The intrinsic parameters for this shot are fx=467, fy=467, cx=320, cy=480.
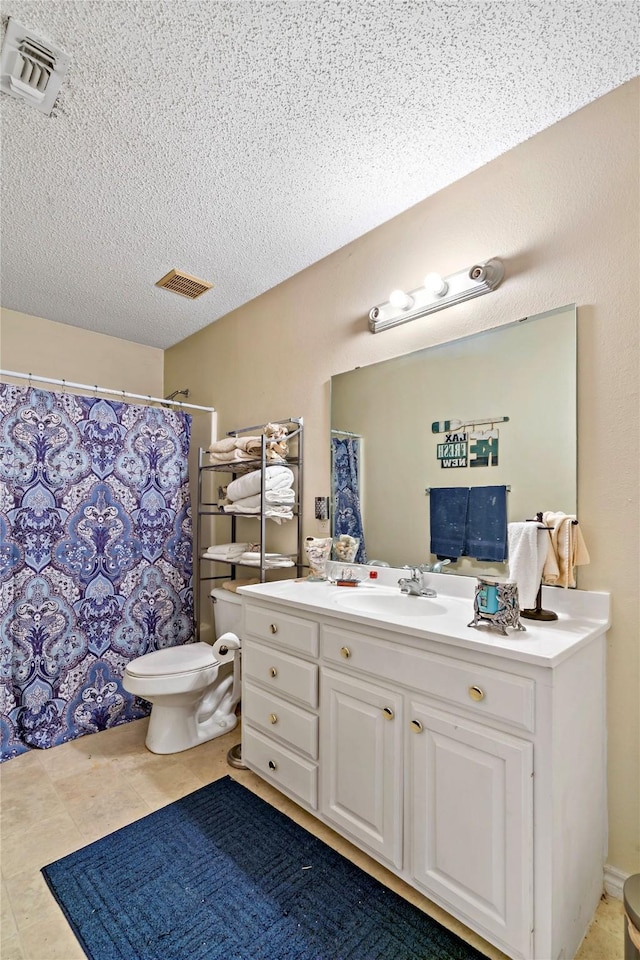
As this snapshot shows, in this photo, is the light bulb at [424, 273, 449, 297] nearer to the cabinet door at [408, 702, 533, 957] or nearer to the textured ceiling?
the textured ceiling

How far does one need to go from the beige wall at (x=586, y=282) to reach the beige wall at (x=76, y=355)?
1947 mm

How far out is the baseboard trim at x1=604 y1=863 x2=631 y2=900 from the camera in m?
1.35

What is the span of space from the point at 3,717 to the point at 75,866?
99 centimetres

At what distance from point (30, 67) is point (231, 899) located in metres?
2.46

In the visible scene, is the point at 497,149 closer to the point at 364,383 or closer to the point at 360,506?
the point at 364,383

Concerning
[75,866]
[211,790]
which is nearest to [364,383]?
[211,790]

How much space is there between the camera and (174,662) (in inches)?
89.2

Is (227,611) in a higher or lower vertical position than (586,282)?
lower

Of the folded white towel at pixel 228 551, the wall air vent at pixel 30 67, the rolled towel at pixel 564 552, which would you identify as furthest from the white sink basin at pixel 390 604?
the wall air vent at pixel 30 67

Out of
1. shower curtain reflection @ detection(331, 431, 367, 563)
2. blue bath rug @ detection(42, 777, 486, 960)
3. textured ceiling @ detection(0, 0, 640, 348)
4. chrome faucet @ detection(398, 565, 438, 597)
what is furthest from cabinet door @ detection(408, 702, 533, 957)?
textured ceiling @ detection(0, 0, 640, 348)

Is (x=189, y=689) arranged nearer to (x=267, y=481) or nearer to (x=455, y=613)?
(x=267, y=481)

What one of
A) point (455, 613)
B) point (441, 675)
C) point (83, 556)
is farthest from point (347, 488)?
point (83, 556)

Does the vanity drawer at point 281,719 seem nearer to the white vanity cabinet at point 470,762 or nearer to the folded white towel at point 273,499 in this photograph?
the white vanity cabinet at point 470,762

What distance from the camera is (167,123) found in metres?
1.52
